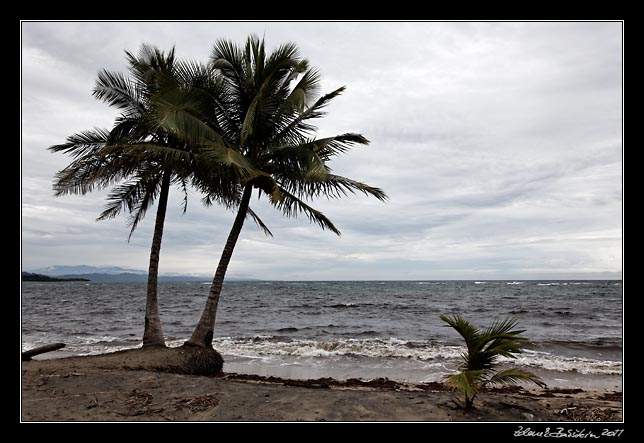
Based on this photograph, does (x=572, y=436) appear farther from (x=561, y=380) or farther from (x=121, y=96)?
(x=121, y=96)

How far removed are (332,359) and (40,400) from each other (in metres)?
9.35

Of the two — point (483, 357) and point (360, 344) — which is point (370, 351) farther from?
point (483, 357)

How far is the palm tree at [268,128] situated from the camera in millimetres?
9984

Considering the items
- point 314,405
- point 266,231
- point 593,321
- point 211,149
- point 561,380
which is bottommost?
point 593,321

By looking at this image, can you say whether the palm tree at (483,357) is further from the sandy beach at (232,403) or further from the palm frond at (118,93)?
the palm frond at (118,93)

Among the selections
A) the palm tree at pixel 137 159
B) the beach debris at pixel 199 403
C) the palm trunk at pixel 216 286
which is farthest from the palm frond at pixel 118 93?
the beach debris at pixel 199 403

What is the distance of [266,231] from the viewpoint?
1217cm

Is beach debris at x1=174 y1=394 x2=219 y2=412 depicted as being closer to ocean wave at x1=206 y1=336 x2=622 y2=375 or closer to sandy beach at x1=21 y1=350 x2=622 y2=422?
sandy beach at x1=21 y1=350 x2=622 y2=422

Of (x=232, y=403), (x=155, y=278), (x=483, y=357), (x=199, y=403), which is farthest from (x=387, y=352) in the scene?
(x=199, y=403)

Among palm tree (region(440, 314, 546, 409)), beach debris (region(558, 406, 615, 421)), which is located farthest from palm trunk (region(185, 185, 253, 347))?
beach debris (region(558, 406, 615, 421))

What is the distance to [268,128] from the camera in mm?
10484

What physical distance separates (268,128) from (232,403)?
270 inches

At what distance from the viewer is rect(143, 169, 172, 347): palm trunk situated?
10.6m
